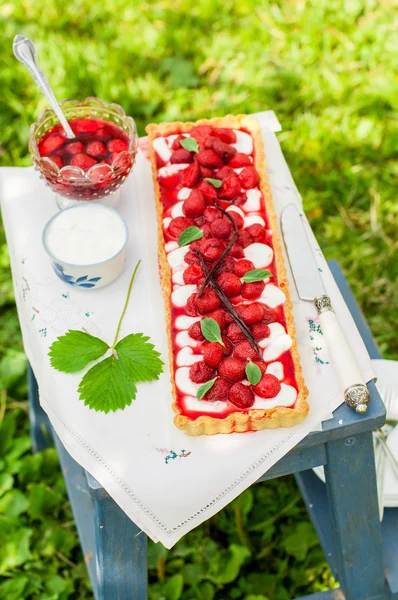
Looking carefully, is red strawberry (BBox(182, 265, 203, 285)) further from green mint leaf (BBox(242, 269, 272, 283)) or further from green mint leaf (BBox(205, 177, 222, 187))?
green mint leaf (BBox(205, 177, 222, 187))

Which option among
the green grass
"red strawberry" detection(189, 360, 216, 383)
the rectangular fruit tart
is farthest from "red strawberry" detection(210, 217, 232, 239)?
the green grass

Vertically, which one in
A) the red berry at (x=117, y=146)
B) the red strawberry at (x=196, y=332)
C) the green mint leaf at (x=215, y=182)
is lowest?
the red strawberry at (x=196, y=332)

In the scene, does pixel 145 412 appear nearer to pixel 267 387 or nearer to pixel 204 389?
pixel 204 389

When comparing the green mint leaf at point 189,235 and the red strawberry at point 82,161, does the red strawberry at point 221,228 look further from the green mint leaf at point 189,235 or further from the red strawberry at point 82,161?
the red strawberry at point 82,161

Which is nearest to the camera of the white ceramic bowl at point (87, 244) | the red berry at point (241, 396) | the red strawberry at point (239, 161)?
the red berry at point (241, 396)

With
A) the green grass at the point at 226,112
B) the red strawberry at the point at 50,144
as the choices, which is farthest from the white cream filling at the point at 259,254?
the green grass at the point at 226,112

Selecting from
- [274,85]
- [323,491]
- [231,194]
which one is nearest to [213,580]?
[323,491]

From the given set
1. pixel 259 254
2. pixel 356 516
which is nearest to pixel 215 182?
pixel 259 254
